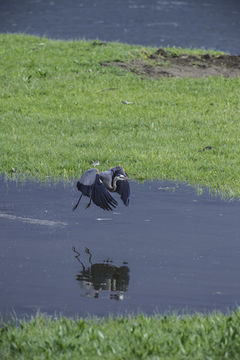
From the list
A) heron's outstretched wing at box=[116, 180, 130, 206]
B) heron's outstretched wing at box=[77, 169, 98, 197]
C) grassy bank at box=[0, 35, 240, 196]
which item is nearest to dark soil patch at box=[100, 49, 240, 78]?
grassy bank at box=[0, 35, 240, 196]

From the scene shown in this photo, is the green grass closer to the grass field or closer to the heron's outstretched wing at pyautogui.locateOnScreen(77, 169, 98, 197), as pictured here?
the grass field

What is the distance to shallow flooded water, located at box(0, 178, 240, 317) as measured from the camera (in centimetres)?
674

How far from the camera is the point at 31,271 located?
7.48 metres

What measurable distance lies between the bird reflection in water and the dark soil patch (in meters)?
10.8

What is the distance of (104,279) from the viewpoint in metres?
7.37

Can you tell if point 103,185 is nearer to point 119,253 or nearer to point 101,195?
point 101,195

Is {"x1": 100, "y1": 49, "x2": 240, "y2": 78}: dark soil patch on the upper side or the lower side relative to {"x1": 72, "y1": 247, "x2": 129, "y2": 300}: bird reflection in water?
upper

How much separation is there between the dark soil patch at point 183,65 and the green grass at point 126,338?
12.5 metres

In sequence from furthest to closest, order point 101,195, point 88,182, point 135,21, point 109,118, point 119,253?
1. point 135,21
2. point 109,118
3. point 88,182
4. point 101,195
5. point 119,253

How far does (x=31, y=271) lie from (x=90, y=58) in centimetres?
1223

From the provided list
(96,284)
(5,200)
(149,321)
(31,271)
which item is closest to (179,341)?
(149,321)

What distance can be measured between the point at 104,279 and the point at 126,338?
69.4 inches

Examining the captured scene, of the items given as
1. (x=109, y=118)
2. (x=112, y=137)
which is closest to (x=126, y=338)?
(x=112, y=137)

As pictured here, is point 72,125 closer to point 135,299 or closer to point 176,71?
point 176,71
